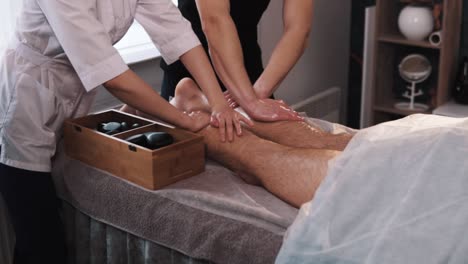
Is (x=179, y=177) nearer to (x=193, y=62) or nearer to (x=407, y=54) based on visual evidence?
(x=193, y=62)

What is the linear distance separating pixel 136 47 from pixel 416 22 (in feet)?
4.36

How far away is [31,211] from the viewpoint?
1867 millimetres

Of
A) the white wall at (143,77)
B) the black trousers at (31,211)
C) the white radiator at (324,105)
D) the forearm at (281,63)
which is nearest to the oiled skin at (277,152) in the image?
the forearm at (281,63)

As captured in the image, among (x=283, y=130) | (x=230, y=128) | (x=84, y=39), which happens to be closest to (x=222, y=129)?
(x=230, y=128)

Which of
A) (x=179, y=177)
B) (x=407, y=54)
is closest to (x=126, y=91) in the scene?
(x=179, y=177)

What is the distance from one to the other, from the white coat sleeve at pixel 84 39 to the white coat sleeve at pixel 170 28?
241 millimetres

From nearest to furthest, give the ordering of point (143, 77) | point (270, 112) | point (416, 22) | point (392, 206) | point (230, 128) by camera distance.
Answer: point (392, 206) → point (230, 128) → point (270, 112) → point (143, 77) → point (416, 22)

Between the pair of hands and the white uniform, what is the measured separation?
0.27m

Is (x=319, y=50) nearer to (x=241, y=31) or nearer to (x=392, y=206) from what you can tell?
(x=241, y=31)

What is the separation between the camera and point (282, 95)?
375cm

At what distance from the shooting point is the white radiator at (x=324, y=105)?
3.87 m

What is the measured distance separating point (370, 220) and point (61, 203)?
3.02 feet

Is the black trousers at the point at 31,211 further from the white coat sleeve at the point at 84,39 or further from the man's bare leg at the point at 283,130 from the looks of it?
the man's bare leg at the point at 283,130

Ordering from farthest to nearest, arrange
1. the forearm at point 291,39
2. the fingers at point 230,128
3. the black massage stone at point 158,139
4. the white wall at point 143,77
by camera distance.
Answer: the white wall at point 143,77
the forearm at point 291,39
the fingers at point 230,128
the black massage stone at point 158,139
